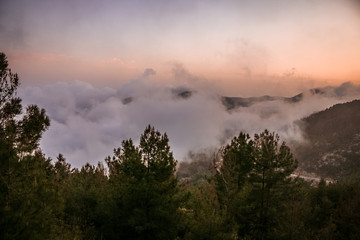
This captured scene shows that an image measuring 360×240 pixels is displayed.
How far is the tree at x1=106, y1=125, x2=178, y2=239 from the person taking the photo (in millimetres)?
20922

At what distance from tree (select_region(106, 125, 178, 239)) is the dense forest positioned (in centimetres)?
8

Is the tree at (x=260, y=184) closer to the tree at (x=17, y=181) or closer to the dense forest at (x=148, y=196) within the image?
the dense forest at (x=148, y=196)

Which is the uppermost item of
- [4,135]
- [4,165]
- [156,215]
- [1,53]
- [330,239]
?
[1,53]

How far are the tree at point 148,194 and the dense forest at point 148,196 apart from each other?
0.25ft

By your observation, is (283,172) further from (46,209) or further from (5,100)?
(5,100)

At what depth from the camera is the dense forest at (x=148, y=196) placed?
1234 cm

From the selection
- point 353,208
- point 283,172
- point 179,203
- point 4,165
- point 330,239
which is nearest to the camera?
point 4,165

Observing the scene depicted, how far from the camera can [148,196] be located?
21000 millimetres

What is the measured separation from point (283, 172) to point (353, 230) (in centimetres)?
1011

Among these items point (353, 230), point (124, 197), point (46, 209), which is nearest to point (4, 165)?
point (46, 209)

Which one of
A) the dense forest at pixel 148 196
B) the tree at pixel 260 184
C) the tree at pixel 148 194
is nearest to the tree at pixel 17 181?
the dense forest at pixel 148 196

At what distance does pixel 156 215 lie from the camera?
828 inches

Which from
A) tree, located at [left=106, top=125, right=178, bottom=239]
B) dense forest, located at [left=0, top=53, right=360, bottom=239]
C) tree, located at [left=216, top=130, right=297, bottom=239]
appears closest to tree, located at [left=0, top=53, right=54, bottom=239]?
dense forest, located at [left=0, top=53, right=360, bottom=239]

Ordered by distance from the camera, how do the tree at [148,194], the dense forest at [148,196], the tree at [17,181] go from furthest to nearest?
1. the tree at [148,194]
2. the dense forest at [148,196]
3. the tree at [17,181]
